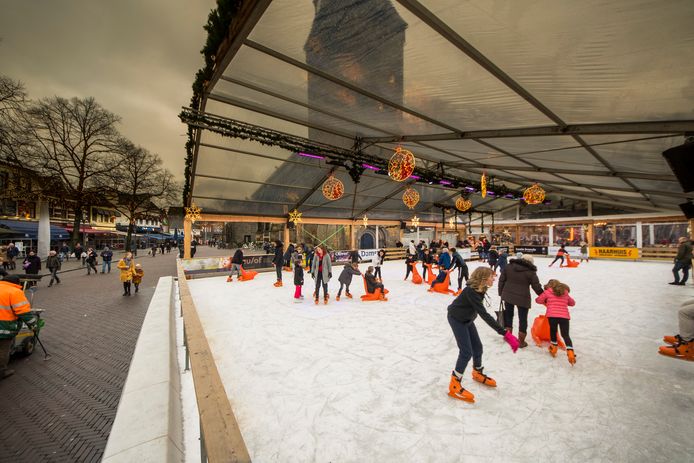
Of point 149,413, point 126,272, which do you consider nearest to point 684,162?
point 149,413

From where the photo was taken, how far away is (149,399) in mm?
2387

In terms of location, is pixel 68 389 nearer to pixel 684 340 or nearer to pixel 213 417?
pixel 213 417

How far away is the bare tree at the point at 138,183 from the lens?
1950 centimetres

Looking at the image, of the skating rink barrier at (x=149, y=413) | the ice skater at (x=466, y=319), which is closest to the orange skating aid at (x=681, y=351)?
the ice skater at (x=466, y=319)

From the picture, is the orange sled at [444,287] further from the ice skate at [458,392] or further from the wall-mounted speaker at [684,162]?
the ice skate at [458,392]

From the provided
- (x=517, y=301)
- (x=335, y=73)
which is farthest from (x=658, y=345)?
(x=335, y=73)

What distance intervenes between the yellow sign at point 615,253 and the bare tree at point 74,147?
121 ft

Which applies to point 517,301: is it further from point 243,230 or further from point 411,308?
point 243,230

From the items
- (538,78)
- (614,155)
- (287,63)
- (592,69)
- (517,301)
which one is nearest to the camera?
(592,69)

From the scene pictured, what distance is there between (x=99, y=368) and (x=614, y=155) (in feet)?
34.5

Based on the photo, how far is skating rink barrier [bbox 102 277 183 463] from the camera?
1.80 meters

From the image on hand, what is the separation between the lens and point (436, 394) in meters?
2.77

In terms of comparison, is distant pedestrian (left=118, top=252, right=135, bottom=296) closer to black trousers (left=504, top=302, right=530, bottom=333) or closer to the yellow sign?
black trousers (left=504, top=302, right=530, bottom=333)

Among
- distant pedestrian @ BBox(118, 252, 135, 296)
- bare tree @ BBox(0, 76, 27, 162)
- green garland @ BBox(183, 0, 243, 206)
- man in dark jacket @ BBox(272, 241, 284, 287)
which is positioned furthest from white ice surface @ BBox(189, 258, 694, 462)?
bare tree @ BBox(0, 76, 27, 162)
